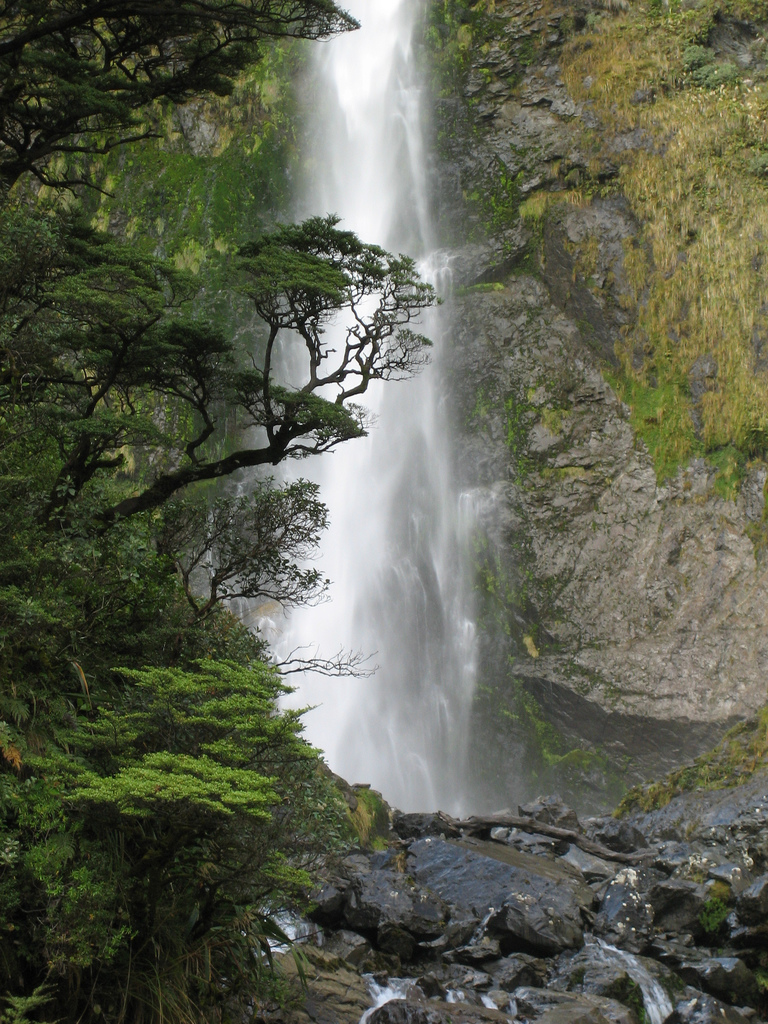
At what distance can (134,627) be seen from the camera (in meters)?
6.66

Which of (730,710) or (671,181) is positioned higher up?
(671,181)

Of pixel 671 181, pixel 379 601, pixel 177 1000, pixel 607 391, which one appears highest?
pixel 671 181

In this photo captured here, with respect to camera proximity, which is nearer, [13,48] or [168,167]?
[13,48]

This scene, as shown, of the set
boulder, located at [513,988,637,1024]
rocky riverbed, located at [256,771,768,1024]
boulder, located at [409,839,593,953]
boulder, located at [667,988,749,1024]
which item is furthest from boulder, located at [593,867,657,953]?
boulder, located at [513,988,637,1024]

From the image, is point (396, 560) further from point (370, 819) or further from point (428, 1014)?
point (428, 1014)

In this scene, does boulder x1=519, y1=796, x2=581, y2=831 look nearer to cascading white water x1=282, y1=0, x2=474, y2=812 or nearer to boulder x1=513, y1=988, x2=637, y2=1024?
cascading white water x1=282, y1=0, x2=474, y2=812

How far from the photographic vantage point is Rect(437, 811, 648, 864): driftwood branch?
10891 millimetres

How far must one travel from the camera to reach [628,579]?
1789cm

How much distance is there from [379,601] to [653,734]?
6.81 m

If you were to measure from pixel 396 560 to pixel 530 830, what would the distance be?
9.17 metres

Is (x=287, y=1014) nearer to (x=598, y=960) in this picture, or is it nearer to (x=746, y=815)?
(x=598, y=960)

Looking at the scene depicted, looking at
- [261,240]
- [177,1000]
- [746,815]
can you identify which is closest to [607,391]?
[746,815]

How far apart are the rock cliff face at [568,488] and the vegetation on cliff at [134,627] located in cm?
1108

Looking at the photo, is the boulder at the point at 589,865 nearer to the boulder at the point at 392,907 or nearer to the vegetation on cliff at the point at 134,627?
the boulder at the point at 392,907
